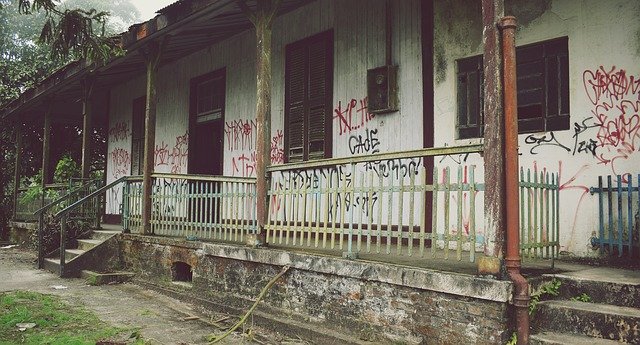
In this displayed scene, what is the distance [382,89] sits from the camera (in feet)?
25.5

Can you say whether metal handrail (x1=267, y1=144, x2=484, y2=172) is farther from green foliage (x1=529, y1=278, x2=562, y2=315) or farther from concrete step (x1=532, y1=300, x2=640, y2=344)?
concrete step (x1=532, y1=300, x2=640, y2=344)

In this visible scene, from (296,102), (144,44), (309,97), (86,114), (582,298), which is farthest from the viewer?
(86,114)

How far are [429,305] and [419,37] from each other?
422cm

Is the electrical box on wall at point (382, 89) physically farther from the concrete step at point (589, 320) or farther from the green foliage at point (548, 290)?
the concrete step at point (589, 320)

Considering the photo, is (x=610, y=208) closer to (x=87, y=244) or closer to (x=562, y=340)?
(x=562, y=340)

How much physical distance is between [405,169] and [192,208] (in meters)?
3.51

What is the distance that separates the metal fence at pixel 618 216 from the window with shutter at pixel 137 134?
11.7 metres

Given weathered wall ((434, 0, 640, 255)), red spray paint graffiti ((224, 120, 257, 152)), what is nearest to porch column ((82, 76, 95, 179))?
red spray paint graffiti ((224, 120, 257, 152))

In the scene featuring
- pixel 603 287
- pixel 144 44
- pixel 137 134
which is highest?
pixel 144 44

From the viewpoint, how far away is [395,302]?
16.2 feet

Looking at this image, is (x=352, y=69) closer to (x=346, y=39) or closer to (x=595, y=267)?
(x=346, y=39)

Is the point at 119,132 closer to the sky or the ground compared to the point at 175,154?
closer to the sky

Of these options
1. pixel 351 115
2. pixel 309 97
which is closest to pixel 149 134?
pixel 309 97

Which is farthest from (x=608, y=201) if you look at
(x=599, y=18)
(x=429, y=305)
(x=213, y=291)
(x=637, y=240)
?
(x=213, y=291)
